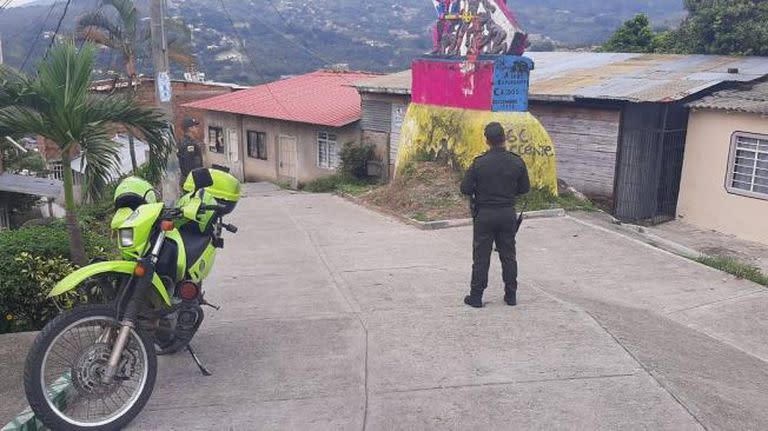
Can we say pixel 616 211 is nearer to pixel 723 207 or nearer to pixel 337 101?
pixel 723 207

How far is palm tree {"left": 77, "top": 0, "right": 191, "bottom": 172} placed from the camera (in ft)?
57.6

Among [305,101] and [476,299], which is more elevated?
[305,101]

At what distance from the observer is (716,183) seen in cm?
1336

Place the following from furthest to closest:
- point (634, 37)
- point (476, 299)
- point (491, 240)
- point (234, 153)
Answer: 1. point (234, 153)
2. point (634, 37)
3. point (476, 299)
4. point (491, 240)

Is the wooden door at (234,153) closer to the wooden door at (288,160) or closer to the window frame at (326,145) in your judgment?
the wooden door at (288,160)

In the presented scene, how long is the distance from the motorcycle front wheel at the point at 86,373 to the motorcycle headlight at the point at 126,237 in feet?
1.23

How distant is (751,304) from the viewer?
745cm

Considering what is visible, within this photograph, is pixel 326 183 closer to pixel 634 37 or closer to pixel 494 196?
pixel 634 37

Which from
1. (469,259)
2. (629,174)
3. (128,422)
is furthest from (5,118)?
(629,174)

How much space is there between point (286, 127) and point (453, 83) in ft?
36.9

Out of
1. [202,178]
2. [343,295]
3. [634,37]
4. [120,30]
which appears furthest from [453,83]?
[634,37]

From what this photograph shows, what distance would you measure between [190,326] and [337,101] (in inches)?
740

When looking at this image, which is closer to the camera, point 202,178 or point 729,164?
point 202,178

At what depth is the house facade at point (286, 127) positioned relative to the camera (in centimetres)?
2147
